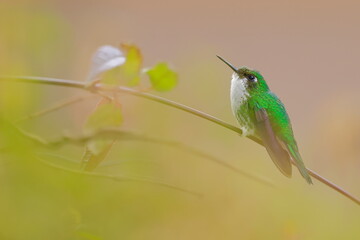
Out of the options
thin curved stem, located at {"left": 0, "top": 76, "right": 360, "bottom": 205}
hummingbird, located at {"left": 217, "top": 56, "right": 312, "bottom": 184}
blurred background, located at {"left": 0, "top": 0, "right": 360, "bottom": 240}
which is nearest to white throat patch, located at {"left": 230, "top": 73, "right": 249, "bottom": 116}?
hummingbird, located at {"left": 217, "top": 56, "right": 312, "bottom": 184}

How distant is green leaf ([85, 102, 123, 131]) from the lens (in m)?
0.36

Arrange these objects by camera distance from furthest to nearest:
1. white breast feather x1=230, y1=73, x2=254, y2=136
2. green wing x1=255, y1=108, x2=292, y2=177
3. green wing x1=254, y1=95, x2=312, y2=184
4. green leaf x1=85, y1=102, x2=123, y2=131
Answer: white breast feather x1=230, y1=73, x2=254, y2=136, green wing x1=254, y1=95, x2=312, y2=184, green wing x1=255, y1=108, x2=292, y2=177, green leaf x1=85, y1=102, x2=123, y2=131

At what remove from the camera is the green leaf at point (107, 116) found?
1.18 ft

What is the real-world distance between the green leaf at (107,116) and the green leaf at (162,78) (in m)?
0.12

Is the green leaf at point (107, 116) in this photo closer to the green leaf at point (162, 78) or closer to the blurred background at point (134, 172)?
the blurred background at point (134, 172)

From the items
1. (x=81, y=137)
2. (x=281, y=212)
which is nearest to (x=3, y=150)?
(x=81, y=137)

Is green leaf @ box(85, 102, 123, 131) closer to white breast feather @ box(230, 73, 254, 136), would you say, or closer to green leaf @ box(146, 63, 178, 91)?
green leaf @ box(146, 63, 178, 91)

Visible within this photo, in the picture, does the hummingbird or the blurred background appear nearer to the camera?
the blurred background

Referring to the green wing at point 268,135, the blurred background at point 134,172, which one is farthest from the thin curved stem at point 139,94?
the green wing at point 268,135

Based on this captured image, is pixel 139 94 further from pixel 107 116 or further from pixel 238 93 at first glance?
pixel 238 93

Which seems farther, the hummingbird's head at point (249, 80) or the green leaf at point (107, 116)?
the hummingbird's head at point (249, 80)

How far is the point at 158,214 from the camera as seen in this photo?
0.23 meters

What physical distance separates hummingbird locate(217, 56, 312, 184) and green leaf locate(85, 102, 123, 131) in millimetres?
591

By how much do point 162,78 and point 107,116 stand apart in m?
0.15
